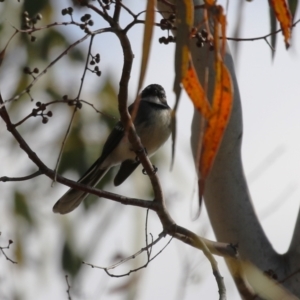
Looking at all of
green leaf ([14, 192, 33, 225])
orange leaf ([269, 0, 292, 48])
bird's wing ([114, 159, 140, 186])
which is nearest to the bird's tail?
green leaf ([14, 192, 33, 225])

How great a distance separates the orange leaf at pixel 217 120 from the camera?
0.84 m

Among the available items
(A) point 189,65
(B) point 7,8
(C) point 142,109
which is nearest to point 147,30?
(A) point 189,65

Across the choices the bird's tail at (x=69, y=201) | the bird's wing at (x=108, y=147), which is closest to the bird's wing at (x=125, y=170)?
the bird's wing at (x=108, y=147)

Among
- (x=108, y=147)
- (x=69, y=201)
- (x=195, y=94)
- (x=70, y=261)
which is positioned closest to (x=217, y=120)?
(x=195, y=94)

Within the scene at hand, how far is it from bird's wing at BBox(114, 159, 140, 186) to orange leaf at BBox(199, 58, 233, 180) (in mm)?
1747

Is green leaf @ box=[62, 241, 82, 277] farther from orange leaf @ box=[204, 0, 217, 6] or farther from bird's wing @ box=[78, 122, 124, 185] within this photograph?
orange leaf @ box=[204, 0, 217, 6]

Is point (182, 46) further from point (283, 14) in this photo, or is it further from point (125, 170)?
point (125, 170)

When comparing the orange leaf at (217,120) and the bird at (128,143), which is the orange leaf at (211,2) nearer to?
the orange leaf at (217,120)

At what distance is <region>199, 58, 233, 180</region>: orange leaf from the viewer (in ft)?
2.75

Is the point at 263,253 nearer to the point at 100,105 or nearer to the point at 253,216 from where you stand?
the point at 253,216

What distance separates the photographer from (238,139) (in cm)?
209

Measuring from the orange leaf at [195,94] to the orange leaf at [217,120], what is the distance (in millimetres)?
10

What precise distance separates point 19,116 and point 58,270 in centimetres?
57

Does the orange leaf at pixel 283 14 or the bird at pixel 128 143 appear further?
the bird at pixel 128 143
